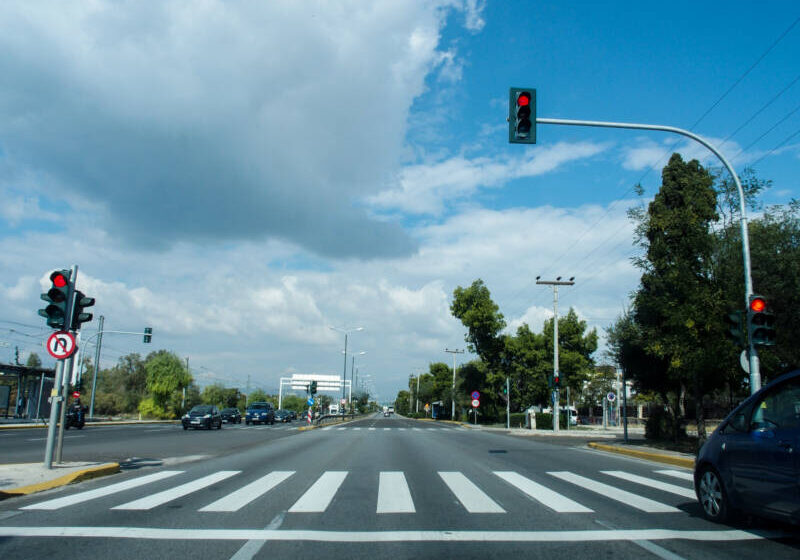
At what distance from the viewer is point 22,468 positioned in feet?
34.9

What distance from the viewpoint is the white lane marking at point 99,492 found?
7602 millimetres

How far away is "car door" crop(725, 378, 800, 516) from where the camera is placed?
555 centimetres

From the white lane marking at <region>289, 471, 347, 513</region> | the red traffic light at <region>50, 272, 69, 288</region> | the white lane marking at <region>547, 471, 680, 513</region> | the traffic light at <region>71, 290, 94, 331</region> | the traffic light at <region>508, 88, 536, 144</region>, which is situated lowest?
the white lane marking at <region>289, 471, 347, 513</region>

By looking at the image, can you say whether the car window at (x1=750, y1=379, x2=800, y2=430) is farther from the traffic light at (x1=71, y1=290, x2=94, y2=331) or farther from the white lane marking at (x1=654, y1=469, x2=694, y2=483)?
the traffic light at (x1=71, y1=290, x2=94, y2=331)

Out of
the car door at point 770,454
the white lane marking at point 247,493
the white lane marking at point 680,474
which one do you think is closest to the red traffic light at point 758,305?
the white lane marking at point 680,474

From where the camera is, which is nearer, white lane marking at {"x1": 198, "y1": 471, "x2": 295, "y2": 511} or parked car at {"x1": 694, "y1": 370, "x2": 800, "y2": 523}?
parked car at {"x1": 694, "y1": 370, "x2": 800, "y2": 523}

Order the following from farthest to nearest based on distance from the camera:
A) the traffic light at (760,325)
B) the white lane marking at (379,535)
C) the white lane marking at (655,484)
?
1. the traffic light at (760,325)
2. the white lane marking at (655,484)
3. the white lane marking at (379,535)

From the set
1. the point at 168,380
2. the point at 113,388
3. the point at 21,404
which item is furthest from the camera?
the point at 113,388

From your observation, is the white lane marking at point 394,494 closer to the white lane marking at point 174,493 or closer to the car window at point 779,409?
the white lane marking at point 174,493

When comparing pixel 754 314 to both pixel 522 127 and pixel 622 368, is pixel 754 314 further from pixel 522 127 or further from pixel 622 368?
pixel 622 368

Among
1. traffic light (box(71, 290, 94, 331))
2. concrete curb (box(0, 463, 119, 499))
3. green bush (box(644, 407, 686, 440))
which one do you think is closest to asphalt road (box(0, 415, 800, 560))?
concrete curb (box(0, 463, 119, 499))

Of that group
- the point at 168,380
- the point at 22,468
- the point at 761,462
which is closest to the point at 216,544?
the point at 761,462

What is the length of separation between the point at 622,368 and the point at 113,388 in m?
73.1

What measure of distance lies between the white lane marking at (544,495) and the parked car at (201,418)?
2768cm
